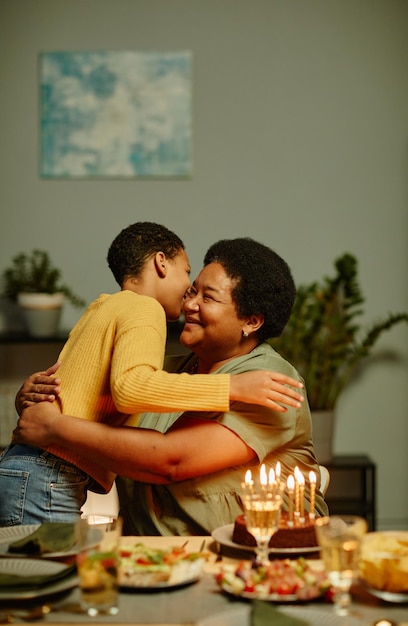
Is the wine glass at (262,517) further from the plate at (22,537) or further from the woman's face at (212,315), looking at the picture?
the woman's face at (212,315)

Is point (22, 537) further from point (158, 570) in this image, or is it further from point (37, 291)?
point (37, 291)

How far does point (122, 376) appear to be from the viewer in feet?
5.91

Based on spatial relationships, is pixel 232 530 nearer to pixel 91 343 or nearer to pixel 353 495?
pixel 91 343

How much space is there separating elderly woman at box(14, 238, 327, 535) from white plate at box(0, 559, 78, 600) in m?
0.40

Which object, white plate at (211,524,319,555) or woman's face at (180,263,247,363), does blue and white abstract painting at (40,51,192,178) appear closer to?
woman's face at (180,263,247,363)

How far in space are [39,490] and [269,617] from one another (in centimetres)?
91

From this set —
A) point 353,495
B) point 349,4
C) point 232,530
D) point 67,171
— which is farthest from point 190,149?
point 232,530

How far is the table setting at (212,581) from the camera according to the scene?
1249 mm

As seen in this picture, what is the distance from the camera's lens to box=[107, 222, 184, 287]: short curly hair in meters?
2.34

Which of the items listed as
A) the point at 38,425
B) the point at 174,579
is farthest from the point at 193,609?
the point at 38,425

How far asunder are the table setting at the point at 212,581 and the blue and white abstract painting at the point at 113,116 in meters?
3.19

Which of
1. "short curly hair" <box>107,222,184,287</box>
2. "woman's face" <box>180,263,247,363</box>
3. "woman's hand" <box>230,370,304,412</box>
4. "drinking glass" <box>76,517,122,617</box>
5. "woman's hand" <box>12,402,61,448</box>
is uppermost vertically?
"short curly hair" <box>107,222,184,287</box>

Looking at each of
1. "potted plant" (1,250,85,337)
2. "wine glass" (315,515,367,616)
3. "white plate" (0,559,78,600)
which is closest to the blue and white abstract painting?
"potted plant" (1,250,85,337)

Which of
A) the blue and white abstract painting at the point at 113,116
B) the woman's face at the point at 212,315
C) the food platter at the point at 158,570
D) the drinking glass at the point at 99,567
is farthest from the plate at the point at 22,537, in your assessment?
the blue and white abstract painting at the point at 113,116
